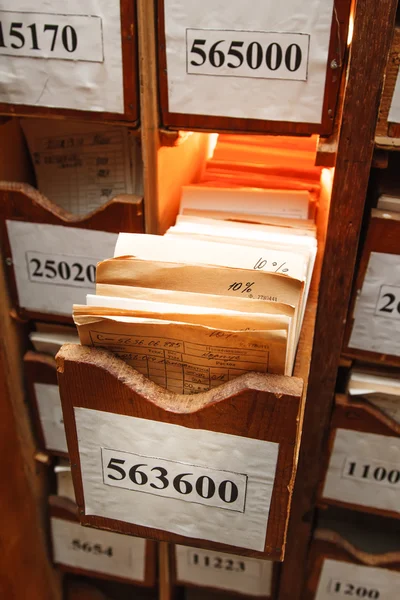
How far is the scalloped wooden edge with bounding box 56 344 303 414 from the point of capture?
25.6 inches

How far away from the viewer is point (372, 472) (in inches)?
49.3

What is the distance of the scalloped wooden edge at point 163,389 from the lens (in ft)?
2.13

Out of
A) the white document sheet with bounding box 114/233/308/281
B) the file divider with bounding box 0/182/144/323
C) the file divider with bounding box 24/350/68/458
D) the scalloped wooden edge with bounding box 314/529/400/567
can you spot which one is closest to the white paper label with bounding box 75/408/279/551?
the white document sheet with bounding box 114/233/308/281

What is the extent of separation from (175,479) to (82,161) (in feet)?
2.50

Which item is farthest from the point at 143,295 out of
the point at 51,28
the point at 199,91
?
the point at 51,28

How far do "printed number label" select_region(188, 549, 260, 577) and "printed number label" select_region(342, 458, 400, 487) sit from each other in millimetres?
438

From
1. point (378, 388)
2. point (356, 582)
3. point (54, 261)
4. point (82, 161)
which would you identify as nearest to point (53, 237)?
point (54, 261)

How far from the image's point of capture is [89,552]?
62.2 inches

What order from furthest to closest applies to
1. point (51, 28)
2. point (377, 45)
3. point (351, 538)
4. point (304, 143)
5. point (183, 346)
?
point (351, 538) < point (304, 143) < point (51, 28) < point (377, 45) < point (183, 346)

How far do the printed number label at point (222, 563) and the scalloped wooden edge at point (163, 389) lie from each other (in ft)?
3.20

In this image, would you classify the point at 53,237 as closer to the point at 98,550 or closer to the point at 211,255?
the point at 211,255

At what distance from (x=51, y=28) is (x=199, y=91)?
0.88 feet

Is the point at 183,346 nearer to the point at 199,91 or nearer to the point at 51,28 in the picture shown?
the point at 199,91

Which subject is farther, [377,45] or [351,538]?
[351,538]
